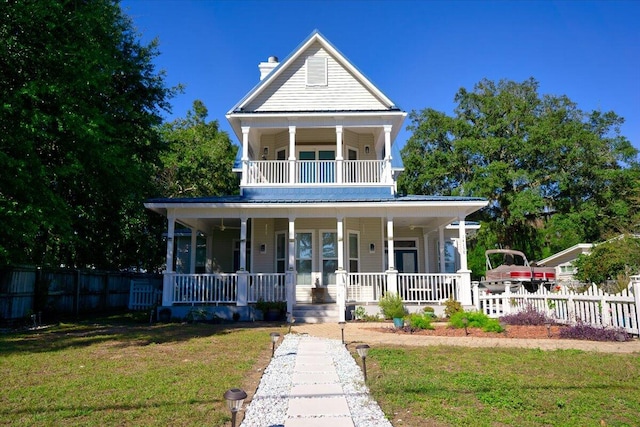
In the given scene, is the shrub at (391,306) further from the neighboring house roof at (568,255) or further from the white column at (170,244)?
the neighboring house roof at (568,255)

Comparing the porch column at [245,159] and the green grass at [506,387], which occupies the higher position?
the porch column at [245,159]

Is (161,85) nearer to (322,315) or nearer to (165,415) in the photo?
(322,315)

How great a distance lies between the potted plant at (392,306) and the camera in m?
13.5

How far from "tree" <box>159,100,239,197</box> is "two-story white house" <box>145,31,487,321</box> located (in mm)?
10930

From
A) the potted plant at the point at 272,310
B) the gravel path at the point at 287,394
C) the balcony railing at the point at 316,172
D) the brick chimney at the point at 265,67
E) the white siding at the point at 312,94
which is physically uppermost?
the brick chimney at the point at 265,67

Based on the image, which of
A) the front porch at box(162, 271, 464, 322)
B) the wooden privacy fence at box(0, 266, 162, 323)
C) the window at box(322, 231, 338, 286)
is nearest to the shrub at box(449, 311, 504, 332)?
the front porch at box(162, 271, 464, 322)

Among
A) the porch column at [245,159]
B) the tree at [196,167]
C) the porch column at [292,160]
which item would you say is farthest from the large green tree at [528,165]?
the porch column at [245,159]

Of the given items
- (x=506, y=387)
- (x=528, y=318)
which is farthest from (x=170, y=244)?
(x=506, y=387)

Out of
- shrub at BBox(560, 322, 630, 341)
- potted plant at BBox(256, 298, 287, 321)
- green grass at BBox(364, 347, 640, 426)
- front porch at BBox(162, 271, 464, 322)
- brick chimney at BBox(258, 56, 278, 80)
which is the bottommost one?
green grass at BBox(364, 347, 640, 426)

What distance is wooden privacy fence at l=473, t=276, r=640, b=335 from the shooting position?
33.2 feet

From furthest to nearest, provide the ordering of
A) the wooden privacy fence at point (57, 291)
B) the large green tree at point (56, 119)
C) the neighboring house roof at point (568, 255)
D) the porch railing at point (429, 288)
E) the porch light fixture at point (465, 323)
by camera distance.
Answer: the neighboring house roof at point (568, 255)
the porch railing at point (429, 288)
the wooden privacy fence at point (57, 291)
the porch light fixture at point (465, 323)
the large green tree at point (56, 119)

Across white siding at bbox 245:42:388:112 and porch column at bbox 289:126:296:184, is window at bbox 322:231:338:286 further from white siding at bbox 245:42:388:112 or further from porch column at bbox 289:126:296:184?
white siding at bbox 245:42:388:112

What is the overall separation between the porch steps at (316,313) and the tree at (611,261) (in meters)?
11.4

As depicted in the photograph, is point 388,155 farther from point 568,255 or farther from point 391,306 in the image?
point 568,255
